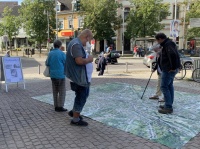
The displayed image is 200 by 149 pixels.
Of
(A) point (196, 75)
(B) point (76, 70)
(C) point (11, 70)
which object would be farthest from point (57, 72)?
(A) point (196, 75)

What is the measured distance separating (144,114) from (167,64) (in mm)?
1239

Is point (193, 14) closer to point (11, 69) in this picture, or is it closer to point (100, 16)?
point (100, 16)

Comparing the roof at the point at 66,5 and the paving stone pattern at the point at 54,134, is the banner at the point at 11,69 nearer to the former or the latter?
the paving stone pattern at the point at 54,134

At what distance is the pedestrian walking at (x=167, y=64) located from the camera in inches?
216

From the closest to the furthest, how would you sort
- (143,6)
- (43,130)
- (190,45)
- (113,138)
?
1. (113,138)
2. (43,130)
3. (143,6)
4. (190,45)

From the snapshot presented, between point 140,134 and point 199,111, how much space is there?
2245mm

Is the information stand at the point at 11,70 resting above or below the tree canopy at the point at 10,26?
below

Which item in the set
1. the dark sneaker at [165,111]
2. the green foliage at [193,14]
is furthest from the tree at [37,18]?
the dark sneaker at [165,111]

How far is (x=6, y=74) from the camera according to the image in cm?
855

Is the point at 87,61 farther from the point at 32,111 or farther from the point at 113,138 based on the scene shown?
the point at 32,111

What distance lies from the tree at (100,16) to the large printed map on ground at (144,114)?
27629 mm

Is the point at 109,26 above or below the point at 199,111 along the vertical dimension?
above

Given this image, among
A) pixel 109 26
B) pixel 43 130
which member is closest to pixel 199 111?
pixel 43 130

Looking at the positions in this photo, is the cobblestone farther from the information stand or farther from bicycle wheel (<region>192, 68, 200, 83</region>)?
bicycle wheel (<region>192, 68, 200, 83</region>)
